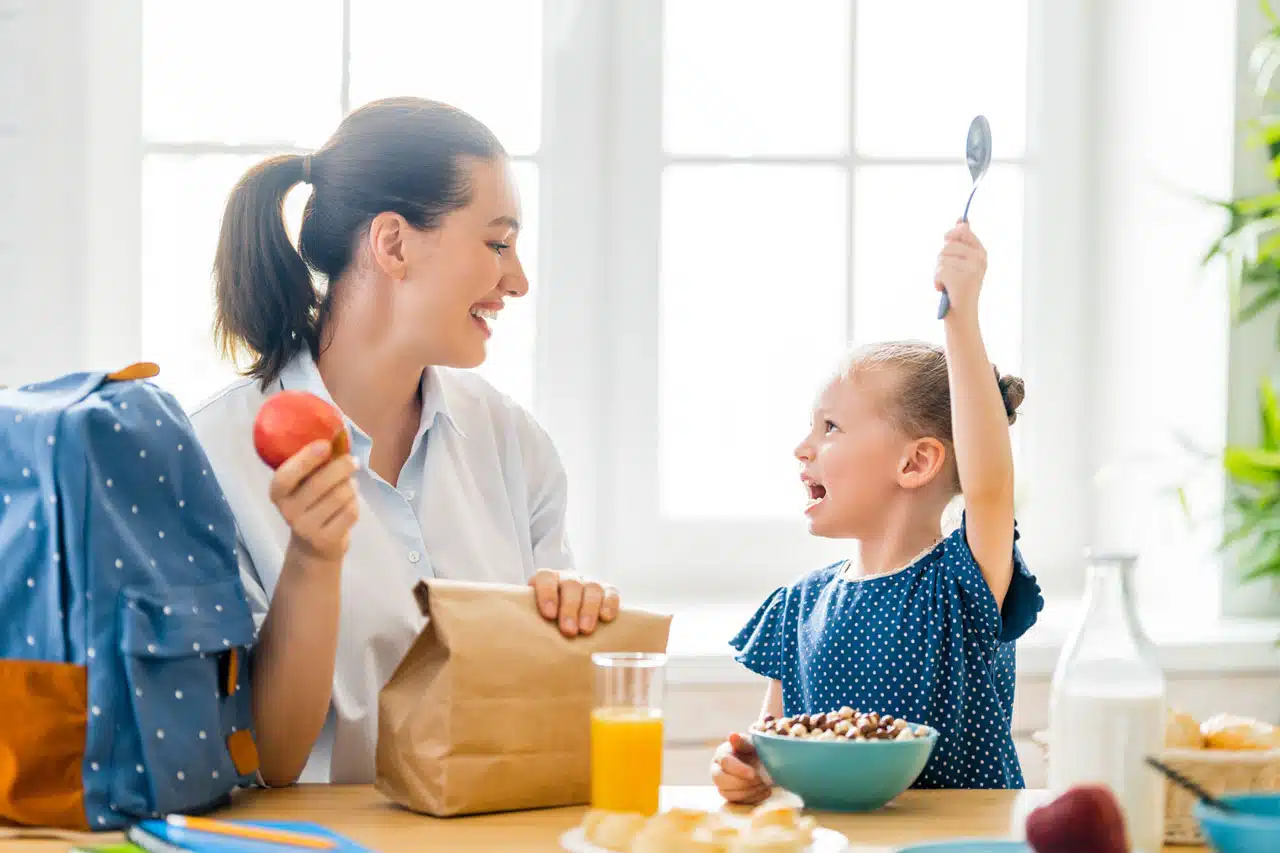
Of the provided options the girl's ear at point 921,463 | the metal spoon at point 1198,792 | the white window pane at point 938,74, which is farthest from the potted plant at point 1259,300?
the metal spoon at point 1198,792

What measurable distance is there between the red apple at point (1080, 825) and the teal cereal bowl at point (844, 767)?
0.29 metres

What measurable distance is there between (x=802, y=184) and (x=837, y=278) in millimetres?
173

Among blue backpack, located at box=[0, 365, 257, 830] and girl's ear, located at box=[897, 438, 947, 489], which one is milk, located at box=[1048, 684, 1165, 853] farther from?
blue backpack, located at box=[0, 365, 257, 830]

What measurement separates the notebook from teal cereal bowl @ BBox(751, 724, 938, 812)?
1.14 ft

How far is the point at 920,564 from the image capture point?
1.55m

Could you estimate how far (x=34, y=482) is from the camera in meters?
1.11

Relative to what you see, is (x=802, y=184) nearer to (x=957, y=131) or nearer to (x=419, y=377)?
(x=957, y=131)

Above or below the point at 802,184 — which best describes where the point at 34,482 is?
below

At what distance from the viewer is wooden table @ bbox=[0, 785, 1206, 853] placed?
3.57ft

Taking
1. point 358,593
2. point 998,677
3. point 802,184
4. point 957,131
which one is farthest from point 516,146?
point 998,677

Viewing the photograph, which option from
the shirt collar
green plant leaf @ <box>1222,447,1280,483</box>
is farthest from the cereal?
green plant leaf @ <box>1222,447,1280,483</box>

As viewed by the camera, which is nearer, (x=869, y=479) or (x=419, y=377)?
(x=869, y=479)

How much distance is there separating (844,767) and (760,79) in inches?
62.9

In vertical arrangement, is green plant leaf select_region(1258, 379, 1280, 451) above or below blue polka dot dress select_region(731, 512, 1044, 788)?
above
